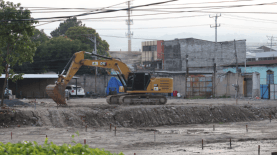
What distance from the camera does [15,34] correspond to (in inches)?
843

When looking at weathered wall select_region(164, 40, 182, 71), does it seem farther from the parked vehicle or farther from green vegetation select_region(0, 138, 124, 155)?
green vegetation select_region(0, 138, 124, 155)

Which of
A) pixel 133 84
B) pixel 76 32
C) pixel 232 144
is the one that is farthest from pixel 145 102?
pixel 76 32

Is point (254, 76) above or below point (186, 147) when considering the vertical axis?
above

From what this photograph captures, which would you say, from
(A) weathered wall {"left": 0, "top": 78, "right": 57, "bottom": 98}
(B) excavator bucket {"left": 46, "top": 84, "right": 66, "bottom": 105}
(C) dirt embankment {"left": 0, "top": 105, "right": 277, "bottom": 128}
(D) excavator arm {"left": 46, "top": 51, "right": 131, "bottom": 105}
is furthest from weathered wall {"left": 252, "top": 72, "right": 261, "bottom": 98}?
(A) weathered wall {"left": 0, "top": 78, "right": 57, "bottom": 98}

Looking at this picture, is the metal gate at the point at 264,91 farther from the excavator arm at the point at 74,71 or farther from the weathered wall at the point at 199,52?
the weathered wall at the point at 199,52

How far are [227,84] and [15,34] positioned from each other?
26.0m

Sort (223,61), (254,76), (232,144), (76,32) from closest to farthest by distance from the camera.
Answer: (232,144), (254,76), (223,61), (76,32)

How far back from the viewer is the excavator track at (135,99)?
992 inches

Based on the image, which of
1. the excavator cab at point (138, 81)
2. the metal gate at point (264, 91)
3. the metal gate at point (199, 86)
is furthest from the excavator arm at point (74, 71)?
the metal gate at point (264, 91)

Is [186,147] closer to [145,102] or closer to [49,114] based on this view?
[49,114]

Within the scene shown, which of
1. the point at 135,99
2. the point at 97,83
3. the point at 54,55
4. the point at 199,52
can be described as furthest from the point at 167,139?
the point at 199,52

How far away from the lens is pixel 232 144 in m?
14.3

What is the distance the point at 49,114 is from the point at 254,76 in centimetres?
2573

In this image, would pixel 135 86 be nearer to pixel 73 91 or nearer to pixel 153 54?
pixel 73 91
